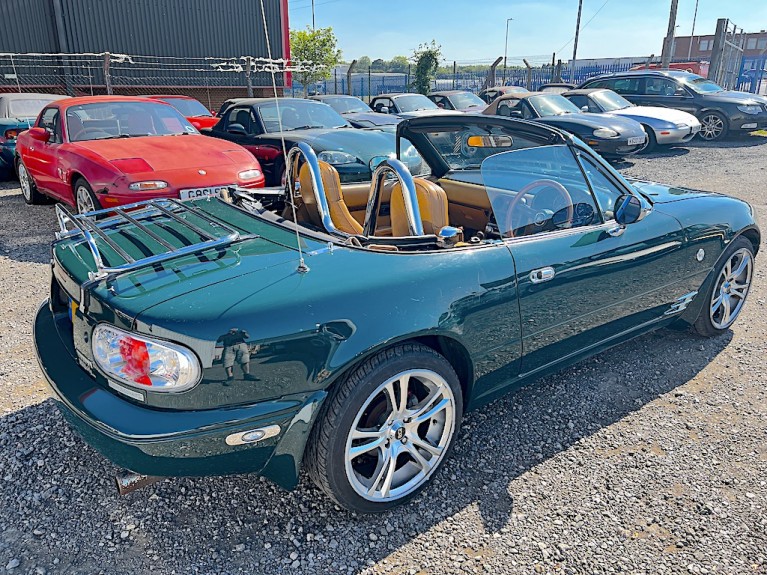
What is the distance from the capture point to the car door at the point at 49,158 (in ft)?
21.1

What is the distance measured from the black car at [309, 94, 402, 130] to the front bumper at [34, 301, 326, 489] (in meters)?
8.43

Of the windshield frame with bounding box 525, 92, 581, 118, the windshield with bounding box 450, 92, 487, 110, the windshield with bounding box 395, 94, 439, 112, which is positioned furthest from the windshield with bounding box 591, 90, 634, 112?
the windshield with bounding box 395, 94, 439, 112

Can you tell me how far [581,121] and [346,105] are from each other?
476 centimetres

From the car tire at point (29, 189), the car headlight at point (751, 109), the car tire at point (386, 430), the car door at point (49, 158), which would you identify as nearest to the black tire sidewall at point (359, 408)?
the car tire at point (386, 430)

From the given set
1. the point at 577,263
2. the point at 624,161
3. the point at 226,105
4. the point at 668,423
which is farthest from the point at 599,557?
the point at 624,161

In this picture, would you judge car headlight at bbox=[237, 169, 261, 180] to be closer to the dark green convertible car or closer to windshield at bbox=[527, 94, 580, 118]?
the dark green convertible car

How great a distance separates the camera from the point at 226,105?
31.6 feet

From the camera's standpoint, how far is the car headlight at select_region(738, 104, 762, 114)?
13602 millimetres

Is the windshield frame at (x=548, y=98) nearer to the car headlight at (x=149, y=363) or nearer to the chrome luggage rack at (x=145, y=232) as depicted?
the chrome luggage rack at (x=145, y=232)

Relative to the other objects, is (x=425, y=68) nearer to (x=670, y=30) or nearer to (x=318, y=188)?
(x=670, y=30)

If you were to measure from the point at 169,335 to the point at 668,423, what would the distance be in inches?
99.3

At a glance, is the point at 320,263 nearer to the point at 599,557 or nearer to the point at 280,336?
the point at 280,336

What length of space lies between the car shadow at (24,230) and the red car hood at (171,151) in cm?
108

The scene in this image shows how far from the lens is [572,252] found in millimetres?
2857
